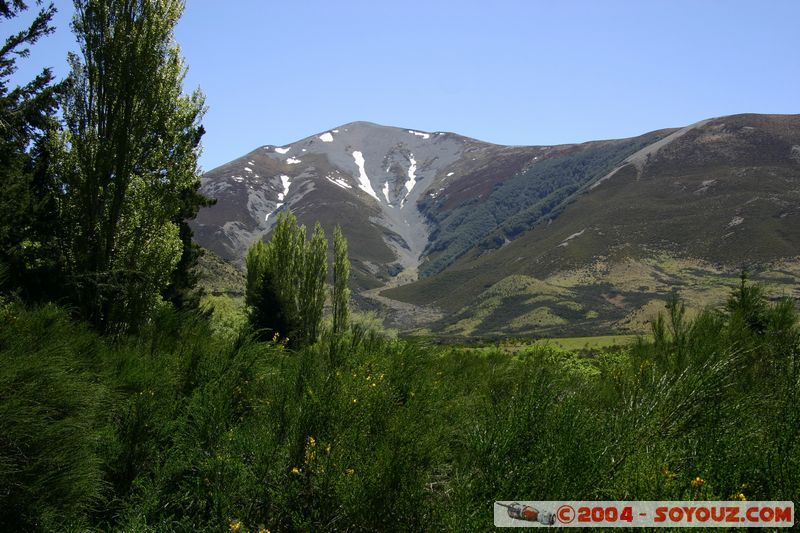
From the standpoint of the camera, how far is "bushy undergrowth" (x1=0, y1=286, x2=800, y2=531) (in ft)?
9.91

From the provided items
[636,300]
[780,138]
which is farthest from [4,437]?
[780,138]

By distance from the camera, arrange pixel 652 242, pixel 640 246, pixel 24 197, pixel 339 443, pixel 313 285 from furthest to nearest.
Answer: pixel 640 246 → pixel 652 242 → pixel 313 285 → pixel 24 197 → pixel 339 443

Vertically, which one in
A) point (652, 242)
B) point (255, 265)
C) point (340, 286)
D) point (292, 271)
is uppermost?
point (255, 265)

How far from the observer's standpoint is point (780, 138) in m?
173

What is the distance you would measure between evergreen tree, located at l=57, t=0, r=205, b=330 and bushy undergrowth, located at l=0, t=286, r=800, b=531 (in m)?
3.45

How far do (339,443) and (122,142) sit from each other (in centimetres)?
733

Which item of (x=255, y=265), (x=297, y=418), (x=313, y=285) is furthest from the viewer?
(x=313, y=285)

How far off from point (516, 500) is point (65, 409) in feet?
9.95

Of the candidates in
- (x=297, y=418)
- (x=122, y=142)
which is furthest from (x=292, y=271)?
(x=297, y=418)

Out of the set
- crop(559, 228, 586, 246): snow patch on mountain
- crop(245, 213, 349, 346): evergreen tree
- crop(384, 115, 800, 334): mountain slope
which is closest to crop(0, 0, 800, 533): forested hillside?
crop(245, 213, 349, 346): evergreen tree

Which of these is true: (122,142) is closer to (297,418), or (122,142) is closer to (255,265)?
(297,418)

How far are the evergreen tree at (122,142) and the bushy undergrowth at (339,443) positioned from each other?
345 cm

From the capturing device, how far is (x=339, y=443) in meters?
3.88

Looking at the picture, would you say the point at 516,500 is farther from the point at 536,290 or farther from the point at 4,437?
the point at 536,290
